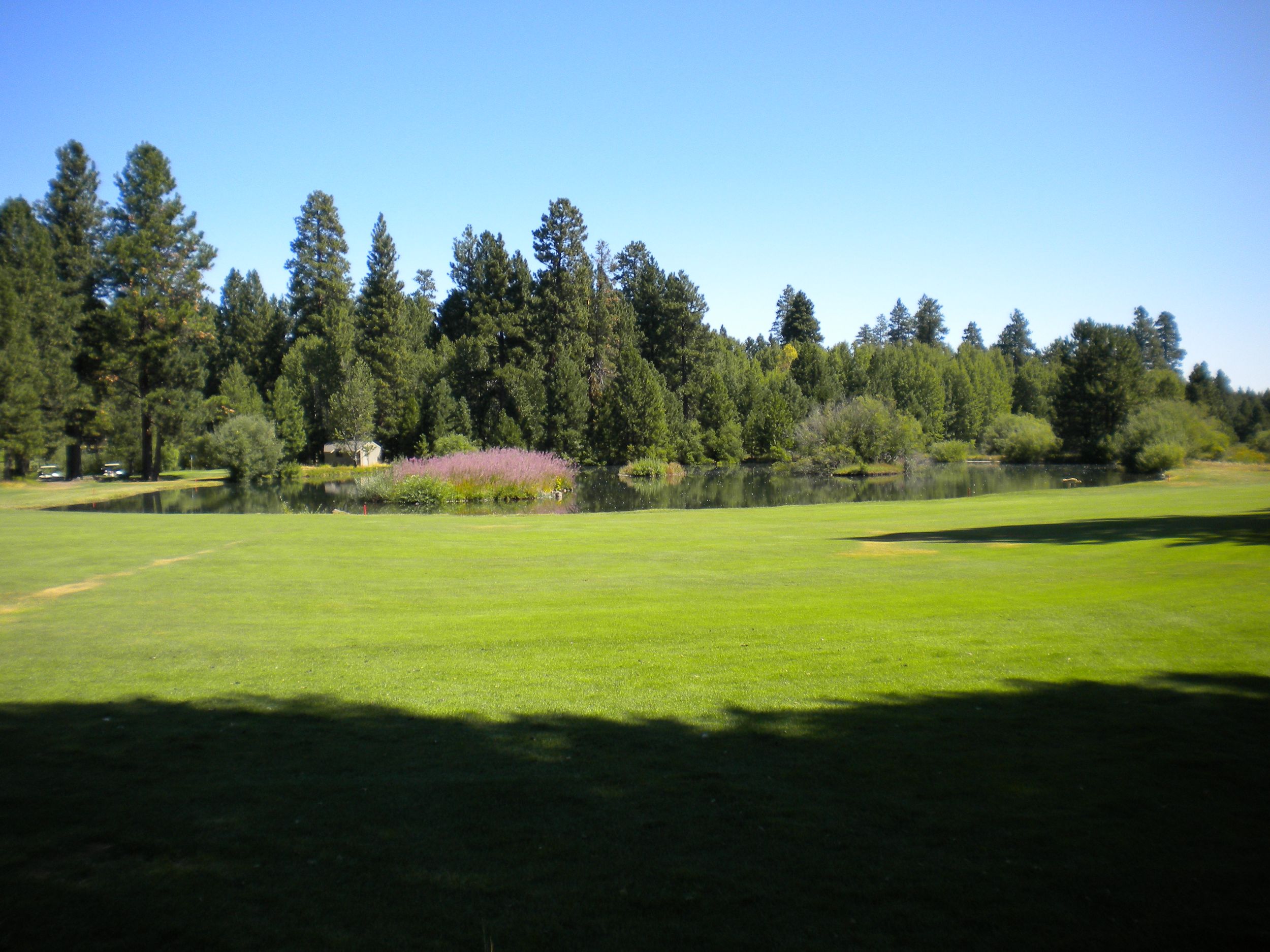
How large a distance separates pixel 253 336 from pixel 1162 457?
254 feet

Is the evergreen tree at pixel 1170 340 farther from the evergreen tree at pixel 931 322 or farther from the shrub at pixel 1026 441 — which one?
the shrub at pixel 1026 441

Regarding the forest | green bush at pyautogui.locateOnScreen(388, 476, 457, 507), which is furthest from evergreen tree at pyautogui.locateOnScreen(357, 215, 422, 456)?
green bush at pyautogui.locateOnScreen(388, 476, 457, 507)

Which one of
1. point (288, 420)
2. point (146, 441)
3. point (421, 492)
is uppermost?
point (288, 420)

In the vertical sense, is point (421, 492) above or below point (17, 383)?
below

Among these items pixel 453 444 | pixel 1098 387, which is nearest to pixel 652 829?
pixel 453 444

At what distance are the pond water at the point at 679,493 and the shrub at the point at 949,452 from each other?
9.76 meters

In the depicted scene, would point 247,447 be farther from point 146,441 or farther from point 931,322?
point 931,322

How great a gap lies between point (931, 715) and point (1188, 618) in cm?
470

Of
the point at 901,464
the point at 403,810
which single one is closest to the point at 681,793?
the point at 403,810

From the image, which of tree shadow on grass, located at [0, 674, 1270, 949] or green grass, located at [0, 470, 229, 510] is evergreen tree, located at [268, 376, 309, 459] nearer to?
green grass, located at [0, 470, 229, 510]

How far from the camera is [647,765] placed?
5.20 meters

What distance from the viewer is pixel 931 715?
6070 mm

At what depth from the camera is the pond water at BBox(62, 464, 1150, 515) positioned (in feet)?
116

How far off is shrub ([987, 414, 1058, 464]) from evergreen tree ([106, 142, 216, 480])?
6981 cm
